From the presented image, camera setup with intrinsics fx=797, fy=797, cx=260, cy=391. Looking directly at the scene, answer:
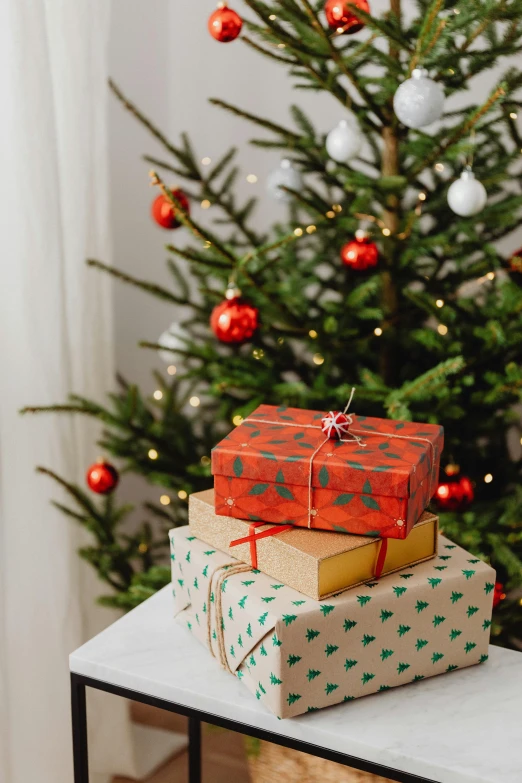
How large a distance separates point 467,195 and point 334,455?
20.1 inches

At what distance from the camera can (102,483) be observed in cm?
135

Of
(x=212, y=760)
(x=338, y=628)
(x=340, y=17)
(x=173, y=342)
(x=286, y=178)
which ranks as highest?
(x=340, y=17)

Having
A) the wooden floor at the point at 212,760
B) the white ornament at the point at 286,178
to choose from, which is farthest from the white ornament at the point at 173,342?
the wooden floor at the point at 212,760

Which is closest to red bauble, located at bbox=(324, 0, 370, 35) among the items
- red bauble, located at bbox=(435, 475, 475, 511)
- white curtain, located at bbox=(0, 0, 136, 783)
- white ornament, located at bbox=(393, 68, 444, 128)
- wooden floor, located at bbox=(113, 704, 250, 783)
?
white ornament, located at bbox=(393, 68, 444, 128)

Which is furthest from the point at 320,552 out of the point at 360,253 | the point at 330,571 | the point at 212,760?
the point at 212,760

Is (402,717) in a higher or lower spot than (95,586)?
higher

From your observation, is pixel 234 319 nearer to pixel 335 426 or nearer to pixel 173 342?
pixel 173 342

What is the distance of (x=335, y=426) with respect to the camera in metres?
0.80

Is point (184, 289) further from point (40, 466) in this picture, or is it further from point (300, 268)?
point (40, 466)

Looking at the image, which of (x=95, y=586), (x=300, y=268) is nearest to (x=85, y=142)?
(x=300, y=268)

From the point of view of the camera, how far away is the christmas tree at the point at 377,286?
109 centimetres

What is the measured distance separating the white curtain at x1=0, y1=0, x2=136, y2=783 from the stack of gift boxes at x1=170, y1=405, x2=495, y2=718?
68 centimetres

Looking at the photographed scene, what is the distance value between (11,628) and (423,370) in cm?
85

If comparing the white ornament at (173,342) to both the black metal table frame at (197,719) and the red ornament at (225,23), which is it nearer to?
the red ornament at (225,23)
